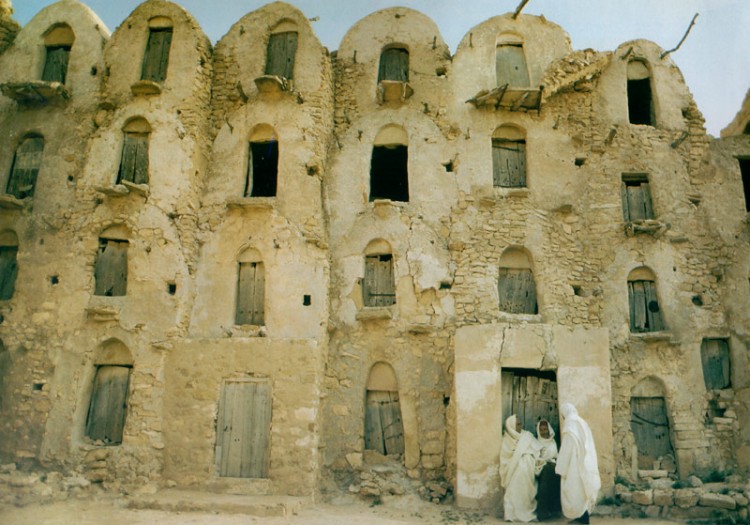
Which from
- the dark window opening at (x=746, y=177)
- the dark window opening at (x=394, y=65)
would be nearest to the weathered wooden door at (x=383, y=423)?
the dark window opening at (x=394, y=65)

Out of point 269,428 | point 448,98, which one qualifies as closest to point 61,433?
point 269,428

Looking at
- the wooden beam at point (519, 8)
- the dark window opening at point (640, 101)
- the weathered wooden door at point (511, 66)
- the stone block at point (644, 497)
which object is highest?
the wooden beam at point (519, 8)

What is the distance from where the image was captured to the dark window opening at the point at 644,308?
15.7 m

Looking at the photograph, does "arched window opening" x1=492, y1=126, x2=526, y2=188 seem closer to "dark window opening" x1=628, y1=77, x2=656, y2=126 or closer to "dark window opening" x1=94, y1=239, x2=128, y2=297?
"dark window opening" x1=628, y1=77, x2=656, y2=126

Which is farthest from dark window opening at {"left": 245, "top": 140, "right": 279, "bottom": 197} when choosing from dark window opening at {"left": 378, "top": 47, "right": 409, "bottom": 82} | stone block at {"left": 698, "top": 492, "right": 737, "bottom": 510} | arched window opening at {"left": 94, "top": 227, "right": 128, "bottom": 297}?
stone block at {"left": 698, "top": 492, "right": 737, "bottom": 510}

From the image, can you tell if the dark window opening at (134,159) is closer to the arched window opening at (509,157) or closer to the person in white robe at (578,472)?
the arched window opening at (509,157)

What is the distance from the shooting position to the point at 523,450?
12.3m

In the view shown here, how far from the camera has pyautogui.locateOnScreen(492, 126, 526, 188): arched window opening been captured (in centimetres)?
1680

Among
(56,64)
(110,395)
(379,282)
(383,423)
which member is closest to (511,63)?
(379,282)

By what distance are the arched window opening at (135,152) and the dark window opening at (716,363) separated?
1553cm

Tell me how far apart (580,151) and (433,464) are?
31.2 ft

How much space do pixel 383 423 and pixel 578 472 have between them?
515 centimetres

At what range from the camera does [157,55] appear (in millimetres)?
16969

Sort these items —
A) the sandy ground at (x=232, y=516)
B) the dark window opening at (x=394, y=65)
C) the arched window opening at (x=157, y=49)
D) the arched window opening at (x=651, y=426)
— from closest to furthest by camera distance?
the sandy ground at (x=232, y=516), the arched window opening at (x=651, y=426), the arched window opening at (x=157, y=49), the dark window opening at (x=394, y=65)
